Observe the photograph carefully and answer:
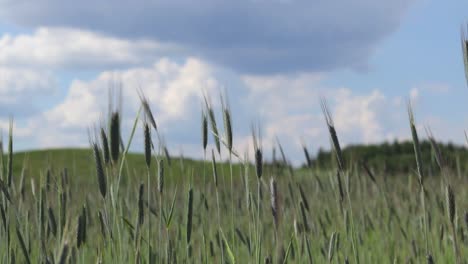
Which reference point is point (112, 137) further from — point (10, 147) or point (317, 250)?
point (317, 250)

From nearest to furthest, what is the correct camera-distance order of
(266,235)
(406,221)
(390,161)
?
(266,235)
(406,221)
(390,161)

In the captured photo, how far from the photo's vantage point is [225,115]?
5.02 ft

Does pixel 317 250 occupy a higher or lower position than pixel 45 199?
lower

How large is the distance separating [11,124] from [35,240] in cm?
197

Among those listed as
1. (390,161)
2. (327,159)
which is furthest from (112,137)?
(327,159)

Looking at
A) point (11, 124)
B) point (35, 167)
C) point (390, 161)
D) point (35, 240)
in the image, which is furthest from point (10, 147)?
point (35, 167)

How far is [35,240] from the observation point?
350cm

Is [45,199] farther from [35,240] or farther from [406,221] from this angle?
[406,221]

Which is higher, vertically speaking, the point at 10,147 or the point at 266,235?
Result: the point at 10,147

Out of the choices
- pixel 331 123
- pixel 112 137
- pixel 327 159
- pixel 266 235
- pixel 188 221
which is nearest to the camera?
pixel 112 137

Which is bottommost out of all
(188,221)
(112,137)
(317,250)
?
(317,250)

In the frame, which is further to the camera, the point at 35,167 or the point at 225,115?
the point at 35,167

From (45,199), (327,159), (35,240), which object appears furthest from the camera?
(327,159)

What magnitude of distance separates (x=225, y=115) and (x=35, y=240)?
2.36 meters
